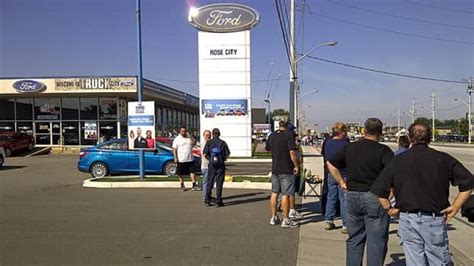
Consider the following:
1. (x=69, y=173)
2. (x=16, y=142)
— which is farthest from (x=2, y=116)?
(x=69, y=173)

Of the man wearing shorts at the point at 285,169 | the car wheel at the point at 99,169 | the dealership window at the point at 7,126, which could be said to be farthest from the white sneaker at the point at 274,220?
the dealership window at the point at 7,126

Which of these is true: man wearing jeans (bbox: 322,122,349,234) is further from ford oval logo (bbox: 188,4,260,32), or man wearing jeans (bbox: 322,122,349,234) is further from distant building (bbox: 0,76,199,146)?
distant building (bbox: 0,76,199,146)

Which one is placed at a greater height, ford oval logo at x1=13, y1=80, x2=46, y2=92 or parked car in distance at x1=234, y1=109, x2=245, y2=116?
ford oval logo at x1=13, y1=80, x2=46, y2=92

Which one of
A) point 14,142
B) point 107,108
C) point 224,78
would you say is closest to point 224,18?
point 224,78

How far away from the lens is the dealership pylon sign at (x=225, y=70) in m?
27.4

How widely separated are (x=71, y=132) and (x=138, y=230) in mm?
34189

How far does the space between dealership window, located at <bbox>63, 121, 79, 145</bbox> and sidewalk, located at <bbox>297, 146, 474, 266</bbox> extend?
33.9m

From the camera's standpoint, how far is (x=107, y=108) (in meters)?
40.3

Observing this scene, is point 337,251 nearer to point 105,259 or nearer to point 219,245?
point 219,245

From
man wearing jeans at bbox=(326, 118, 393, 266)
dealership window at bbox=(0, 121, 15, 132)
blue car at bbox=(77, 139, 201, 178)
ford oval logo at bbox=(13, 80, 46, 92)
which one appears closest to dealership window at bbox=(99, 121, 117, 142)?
ford oval logo at bbox=(13, 80, 46, 92)

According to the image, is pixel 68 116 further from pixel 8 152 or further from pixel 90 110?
pixel 8 152

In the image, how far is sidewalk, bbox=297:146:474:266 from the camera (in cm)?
649

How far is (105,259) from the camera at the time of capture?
6.38m

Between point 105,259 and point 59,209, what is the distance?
450 centimetres
